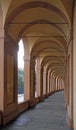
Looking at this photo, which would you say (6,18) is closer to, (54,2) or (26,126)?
(54,2)

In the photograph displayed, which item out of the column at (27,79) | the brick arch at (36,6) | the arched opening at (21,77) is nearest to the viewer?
the brick arch at (36,6)

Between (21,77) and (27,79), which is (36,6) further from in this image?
(21,77)

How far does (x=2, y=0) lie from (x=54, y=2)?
232cm

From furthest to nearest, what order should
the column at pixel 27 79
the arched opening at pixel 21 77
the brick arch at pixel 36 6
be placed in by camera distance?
the arched opening at pixel 21 77 < the column at pixel 27 79 < the brick arch at pixel 36 6

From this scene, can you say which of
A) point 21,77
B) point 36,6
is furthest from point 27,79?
point 21,77

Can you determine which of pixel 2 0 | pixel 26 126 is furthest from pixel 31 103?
pixel 2 0

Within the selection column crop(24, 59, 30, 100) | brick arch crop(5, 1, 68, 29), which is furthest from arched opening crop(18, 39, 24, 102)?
brick arch crop(5, 1, 68, 29)

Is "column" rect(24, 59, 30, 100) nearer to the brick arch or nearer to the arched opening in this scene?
the arched opening

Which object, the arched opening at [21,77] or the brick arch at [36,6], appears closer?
the brick arch at [36,6]

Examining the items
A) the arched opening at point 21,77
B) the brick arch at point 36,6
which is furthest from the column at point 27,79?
the brick arch at point 36,6

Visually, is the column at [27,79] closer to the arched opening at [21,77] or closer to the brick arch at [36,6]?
the arched opening at [21,77]

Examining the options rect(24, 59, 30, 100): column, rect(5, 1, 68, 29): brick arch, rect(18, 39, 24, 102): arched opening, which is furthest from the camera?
rect(18, 39, 24, 102): arched opening

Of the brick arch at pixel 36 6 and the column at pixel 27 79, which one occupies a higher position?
the brick arch at pixel 36 6

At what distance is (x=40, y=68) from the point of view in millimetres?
34906
